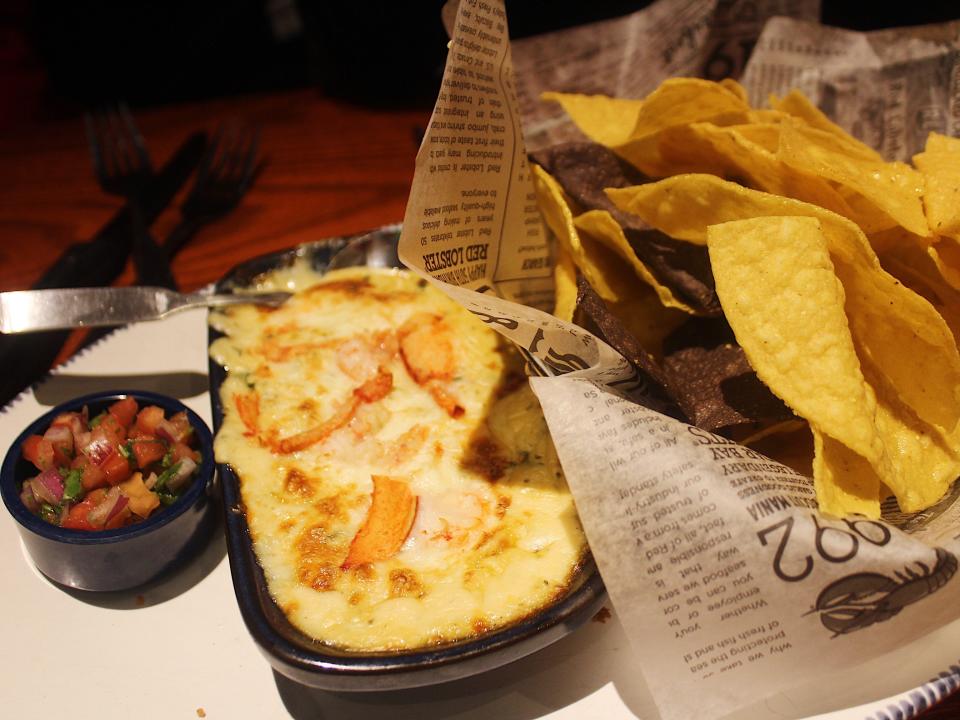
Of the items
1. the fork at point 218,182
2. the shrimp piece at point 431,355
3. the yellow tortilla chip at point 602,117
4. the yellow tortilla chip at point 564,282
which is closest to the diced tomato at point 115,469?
the shrimp piece at point 431,355

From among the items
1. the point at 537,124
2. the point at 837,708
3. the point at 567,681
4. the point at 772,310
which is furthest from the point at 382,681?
the point at 537,124

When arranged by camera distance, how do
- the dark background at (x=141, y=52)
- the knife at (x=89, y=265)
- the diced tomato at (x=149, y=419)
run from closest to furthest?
the diced tomato at (x=149, y=419) → the knife at (x=89, y=265) → the dark background at (x=141, y=52)

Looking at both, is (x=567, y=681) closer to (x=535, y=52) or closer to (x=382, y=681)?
(x=382, y=681)

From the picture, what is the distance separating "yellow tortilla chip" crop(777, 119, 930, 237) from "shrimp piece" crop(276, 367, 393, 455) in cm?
86

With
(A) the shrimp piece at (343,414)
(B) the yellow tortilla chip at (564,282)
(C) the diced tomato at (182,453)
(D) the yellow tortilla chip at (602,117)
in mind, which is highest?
(D) the yellow tortilla chip at (602,117)

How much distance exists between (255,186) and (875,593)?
259cm

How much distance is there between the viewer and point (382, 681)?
1087mm

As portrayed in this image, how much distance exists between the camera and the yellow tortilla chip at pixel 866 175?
137cm

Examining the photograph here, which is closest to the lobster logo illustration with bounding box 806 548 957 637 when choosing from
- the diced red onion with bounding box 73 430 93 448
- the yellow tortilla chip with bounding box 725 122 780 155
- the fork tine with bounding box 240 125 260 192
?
the yellow tortilla chip with bounding box 725 122 780 155

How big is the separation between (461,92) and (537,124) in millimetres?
1157

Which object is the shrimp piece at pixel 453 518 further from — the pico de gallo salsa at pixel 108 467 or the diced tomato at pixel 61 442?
the diced tomato at pixel 61 442

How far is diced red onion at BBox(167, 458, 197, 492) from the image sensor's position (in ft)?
4.56

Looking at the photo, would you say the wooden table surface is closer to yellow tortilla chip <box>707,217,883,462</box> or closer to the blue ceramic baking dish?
the blue ceramic baking dish

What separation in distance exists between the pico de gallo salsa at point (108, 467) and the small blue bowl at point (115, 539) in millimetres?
23
